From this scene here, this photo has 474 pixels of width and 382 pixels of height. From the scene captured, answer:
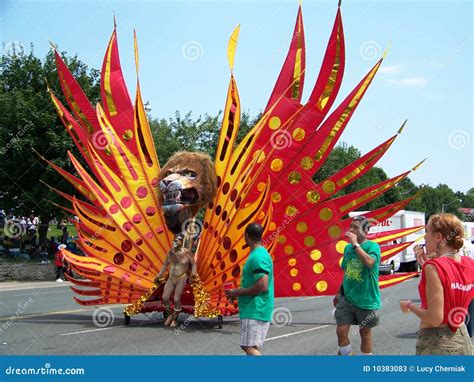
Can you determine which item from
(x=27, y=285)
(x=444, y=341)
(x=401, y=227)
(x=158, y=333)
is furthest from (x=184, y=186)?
(x=401, y=227)

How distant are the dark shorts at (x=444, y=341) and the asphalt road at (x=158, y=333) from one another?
435 cm

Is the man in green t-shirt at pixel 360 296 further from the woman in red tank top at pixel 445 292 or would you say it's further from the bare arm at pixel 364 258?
the woman in red tank top at pixel 445 292

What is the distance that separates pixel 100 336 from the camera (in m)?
10.5

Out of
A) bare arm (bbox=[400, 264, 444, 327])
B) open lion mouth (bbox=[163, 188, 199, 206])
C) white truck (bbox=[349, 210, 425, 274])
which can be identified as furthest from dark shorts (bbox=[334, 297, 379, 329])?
white truck (bbox=[349, 210, 425, 274])

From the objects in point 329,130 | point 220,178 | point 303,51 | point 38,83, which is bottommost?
point 220,178

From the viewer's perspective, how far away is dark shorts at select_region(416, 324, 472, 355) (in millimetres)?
4793

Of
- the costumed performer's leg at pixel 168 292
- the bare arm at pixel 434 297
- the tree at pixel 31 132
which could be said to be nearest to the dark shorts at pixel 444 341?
the bare arm at pixel 434 297

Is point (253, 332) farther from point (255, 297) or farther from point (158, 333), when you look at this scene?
point (158, 333)

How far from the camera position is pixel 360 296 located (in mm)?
7551

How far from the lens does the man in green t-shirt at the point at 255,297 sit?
6.17 m
